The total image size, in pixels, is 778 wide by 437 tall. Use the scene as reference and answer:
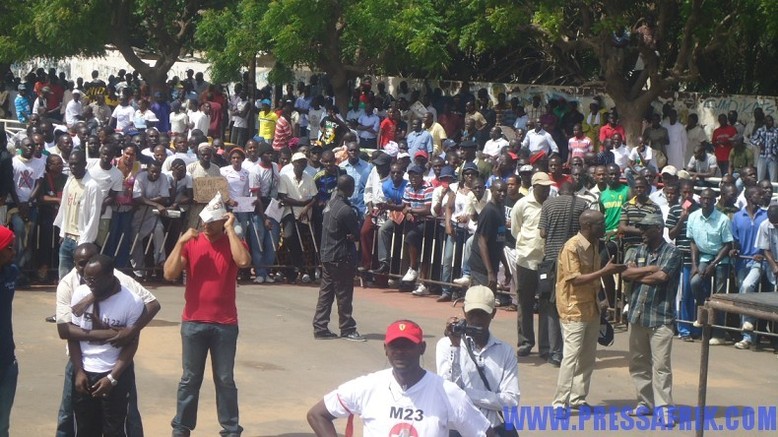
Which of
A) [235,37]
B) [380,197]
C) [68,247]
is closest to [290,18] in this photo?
[235,37]

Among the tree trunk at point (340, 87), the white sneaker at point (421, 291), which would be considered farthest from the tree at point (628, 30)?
the white sneaker at point (421, 291)

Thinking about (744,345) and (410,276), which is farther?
(410,276)

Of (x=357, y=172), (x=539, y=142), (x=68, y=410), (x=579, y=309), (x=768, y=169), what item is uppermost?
(x=539, y=142)

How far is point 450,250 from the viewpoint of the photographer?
15141mm

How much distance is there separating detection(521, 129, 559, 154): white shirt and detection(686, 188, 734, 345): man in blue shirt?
6835 mm

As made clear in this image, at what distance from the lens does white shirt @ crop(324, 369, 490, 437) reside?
5.82m

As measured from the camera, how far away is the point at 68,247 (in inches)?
495

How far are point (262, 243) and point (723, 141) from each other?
8.86 m

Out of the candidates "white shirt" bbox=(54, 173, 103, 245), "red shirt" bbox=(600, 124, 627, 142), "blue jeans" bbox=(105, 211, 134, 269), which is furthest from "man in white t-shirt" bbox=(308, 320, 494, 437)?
"red shirt" bbox=(600, 124, 627, 142)

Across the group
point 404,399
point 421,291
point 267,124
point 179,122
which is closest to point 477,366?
point 404,399

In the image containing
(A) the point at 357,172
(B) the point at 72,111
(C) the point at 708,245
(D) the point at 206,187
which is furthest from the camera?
(B) the point at 72,111

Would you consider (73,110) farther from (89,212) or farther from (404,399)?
(404,399)

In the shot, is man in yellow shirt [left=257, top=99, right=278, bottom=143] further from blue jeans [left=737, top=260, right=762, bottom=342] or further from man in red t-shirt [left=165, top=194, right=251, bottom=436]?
man in red t-shirt [left=165, top=194, right=251, bottom=436]

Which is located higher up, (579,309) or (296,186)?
(296,186)
